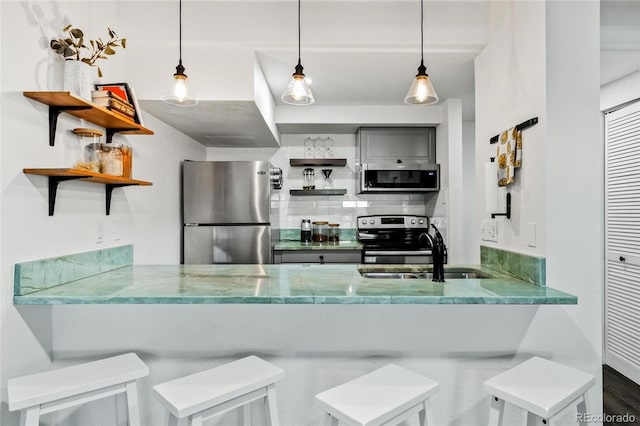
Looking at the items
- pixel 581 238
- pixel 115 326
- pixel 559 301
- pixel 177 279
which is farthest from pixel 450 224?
pixel 115 326

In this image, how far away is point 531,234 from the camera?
69.2 inches

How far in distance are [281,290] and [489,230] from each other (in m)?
1.31

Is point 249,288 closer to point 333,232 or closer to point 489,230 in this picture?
point 489,230

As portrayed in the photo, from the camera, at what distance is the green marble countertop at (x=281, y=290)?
55.5 inches

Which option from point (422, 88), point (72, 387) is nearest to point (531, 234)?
point (422, 88)

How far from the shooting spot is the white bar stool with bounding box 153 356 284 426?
3.94ft

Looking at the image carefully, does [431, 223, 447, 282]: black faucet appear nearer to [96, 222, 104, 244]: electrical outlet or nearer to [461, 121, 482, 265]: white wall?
[96, 222, 104, 244]: electrical outlet

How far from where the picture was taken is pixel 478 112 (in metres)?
2.36

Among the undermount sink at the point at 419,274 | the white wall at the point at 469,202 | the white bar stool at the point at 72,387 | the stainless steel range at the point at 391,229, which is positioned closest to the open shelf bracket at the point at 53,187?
the white bar stool at the point at 72,387

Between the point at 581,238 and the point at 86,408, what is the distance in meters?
2.29

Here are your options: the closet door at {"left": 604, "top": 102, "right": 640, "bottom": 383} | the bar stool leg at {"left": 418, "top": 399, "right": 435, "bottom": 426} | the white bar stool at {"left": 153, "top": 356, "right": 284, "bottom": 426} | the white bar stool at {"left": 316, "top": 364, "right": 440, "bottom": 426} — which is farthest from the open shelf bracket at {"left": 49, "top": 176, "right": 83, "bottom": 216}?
the closet door at {"left": 604, "top": 102, "right": 640, "bottom": 383}

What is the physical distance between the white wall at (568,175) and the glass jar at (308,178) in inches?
97.8

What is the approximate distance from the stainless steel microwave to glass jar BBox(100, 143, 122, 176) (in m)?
2.29

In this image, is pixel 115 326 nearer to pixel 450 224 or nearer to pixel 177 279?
pixel 177 279
